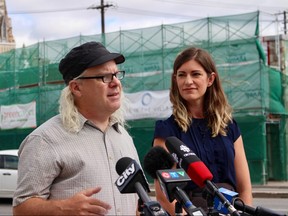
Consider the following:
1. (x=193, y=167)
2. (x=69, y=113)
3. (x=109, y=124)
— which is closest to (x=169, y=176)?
(x=193, y=167)

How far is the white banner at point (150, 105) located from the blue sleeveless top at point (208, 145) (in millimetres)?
16481

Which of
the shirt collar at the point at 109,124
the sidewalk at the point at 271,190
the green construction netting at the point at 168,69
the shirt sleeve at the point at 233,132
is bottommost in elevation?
the sidewalk at the point at 271,190

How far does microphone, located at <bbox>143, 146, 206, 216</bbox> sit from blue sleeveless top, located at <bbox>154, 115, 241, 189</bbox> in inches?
47.3

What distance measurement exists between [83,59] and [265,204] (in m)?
12.2

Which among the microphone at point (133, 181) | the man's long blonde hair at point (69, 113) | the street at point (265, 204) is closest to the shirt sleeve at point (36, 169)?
the man's long blonde hair at point (69, 113)

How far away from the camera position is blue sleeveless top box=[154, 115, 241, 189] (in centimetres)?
370

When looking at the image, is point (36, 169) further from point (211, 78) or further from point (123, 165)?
point (211, 78)

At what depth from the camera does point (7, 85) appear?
24.7m

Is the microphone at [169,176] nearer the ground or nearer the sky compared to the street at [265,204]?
nearer the sky

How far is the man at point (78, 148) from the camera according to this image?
2.73 metres

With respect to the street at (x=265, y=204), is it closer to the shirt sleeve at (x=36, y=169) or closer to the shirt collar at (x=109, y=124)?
the shirt collar at (x=109, y=124)

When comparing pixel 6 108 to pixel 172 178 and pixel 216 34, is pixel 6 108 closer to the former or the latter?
pixel 216 34

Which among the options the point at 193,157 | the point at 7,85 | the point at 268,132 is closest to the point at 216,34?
the point at 268,132

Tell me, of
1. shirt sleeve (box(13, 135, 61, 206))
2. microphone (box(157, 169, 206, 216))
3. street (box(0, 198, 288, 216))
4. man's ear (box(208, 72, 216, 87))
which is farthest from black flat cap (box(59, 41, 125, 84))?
street (box(0, 198, 288, 216))
